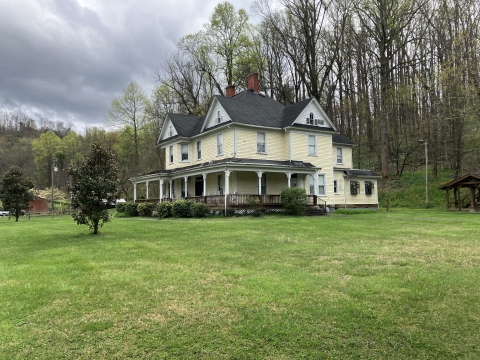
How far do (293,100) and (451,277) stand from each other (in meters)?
38.4

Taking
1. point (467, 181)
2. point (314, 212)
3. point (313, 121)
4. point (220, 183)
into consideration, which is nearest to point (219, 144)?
point (220, 183)

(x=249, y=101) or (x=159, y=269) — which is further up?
(x=249, y=101)

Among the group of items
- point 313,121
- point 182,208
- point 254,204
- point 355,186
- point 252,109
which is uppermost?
point 252,109

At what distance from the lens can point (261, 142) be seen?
83.0 ft

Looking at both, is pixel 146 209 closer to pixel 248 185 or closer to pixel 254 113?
pixel 248 185

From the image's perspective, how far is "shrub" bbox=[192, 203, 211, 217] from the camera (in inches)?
831

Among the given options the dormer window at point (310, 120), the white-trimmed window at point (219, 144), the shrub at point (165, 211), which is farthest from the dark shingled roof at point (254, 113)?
the shrub at point (165, 211)

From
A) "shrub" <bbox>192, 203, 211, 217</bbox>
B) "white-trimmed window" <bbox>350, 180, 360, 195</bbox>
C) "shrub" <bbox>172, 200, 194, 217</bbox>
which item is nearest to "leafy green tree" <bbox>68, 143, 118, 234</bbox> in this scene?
"shrub" <bbox>192, 203, 211, 217</bbox>

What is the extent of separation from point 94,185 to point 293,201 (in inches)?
490

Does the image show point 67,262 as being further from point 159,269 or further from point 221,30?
point 221,30

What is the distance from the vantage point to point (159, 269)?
7043 mm

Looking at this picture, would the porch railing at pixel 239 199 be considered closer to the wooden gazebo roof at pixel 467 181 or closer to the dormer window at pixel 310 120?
the dormer window at pixel 310 120

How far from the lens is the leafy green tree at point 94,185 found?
12305 mm

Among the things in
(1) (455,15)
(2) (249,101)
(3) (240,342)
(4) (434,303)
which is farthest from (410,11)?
(3) (240,342)
